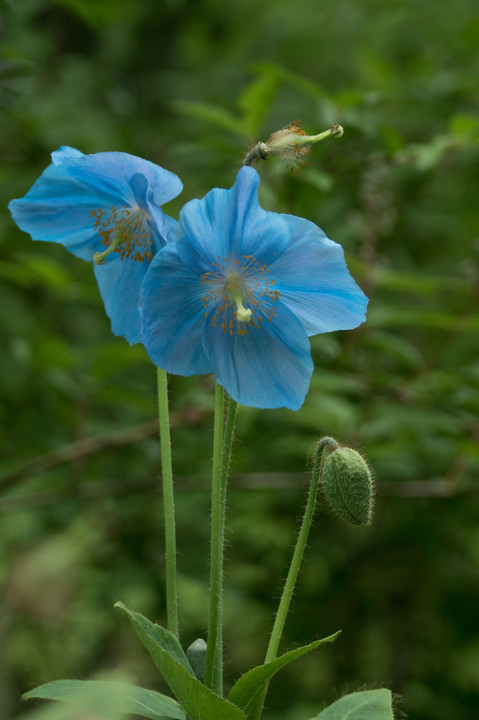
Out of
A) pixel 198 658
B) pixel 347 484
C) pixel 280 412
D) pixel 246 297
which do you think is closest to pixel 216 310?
pixel 246 297

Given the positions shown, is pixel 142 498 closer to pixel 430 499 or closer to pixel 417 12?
pixel 430 499

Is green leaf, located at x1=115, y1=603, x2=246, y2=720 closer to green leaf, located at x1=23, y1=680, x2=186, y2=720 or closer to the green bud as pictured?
green leaf, located at x1=23, y1=680, x2=186, y2=720

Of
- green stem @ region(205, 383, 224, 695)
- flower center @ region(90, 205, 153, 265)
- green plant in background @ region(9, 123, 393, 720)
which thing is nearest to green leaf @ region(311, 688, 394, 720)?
green plant in background @ region(9, 123, 393, 720)

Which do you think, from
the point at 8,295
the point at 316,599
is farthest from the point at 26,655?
the point at 8,295

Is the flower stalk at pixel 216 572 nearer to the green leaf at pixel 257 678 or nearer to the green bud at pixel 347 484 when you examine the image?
the green leaf at pixel 257 678

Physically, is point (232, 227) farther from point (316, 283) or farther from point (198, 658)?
point (198, 658)

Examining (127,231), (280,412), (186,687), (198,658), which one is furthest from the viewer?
(280,412)
